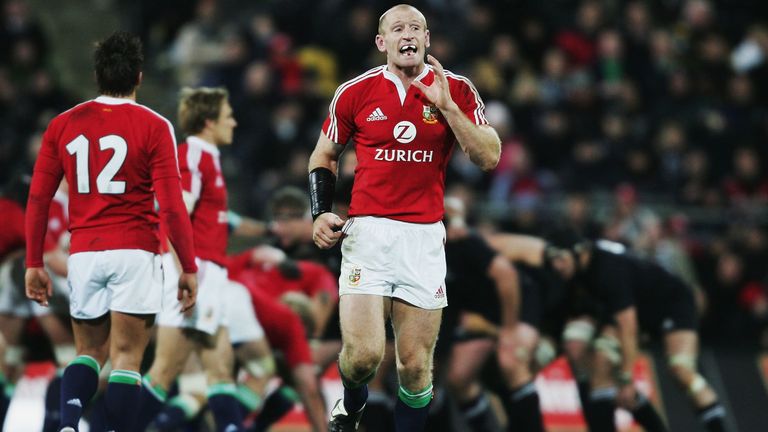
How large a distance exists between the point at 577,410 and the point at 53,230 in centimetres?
505

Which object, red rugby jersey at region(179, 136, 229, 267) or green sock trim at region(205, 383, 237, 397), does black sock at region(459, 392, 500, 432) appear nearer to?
green sock trim at region(205, 383, 237, 397)

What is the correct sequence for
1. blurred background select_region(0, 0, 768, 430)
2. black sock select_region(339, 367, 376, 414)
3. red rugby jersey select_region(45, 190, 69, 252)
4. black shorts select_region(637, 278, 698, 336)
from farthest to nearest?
blurred background select_region(0, 0, 768, 430)
black shorts select_region(637, 278, 698, 336)
red rugby jersey select_region(45, 190, 69, 252)
black sock select_region(339, 367, 376, 414)

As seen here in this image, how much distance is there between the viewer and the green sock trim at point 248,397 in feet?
28.0

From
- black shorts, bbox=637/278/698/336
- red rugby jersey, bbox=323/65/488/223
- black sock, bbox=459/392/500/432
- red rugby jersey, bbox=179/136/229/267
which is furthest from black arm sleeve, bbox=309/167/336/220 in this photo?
black shorts, bbox=637/278/698/336

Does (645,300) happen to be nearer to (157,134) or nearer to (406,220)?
(406,220)

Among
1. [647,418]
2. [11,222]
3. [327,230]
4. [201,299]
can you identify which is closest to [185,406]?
[201,299]

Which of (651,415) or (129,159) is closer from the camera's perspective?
(129,159)

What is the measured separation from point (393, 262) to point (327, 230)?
389 millimetres


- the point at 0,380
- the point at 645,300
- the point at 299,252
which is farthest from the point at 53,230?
the point at 645,300

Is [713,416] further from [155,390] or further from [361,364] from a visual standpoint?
[155,390]

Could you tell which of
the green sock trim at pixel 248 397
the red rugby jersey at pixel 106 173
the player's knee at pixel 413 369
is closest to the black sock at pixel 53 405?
the green sock trim at pixel 248 397

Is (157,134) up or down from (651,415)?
up

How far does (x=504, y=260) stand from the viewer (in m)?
9.35

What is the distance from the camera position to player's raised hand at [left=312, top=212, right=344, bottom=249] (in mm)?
6344
